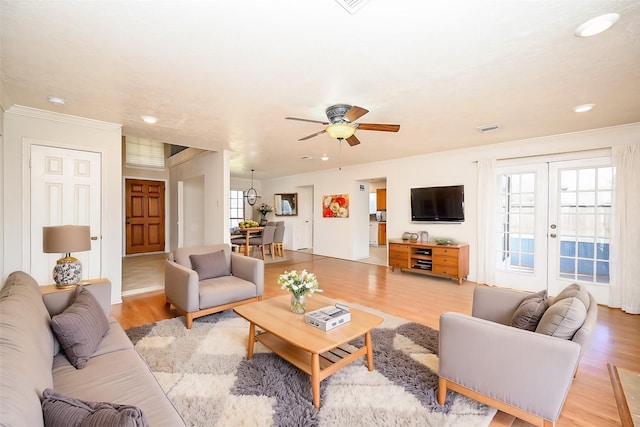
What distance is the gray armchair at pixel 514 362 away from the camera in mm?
1462

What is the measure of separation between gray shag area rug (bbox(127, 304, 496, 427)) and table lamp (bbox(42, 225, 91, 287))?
76 centimetres

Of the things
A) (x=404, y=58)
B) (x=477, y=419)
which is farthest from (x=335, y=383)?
(x=404, y=58)

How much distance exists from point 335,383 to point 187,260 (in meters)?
2.32

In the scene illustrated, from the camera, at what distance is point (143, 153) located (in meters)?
7.67

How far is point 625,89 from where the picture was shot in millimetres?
2584

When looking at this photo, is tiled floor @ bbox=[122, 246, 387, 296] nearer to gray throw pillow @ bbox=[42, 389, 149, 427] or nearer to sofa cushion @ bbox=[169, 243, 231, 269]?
sofa cushion @ bbox=[169, 243, 231, 269]

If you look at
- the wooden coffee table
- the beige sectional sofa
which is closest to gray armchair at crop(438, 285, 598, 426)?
the wooden coffee table

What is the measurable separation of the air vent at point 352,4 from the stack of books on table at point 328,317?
6.38ft

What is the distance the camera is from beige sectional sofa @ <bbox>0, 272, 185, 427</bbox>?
895 mm

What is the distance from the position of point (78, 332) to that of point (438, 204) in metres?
5.28

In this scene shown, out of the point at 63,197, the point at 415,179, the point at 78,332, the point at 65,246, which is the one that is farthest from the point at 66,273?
the point at 415,179

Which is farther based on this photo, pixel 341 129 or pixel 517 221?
pixel 517 221

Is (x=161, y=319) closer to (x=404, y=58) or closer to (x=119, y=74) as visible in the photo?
(x=119, y=74)

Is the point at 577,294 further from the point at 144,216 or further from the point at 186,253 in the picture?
the point at 144,216
